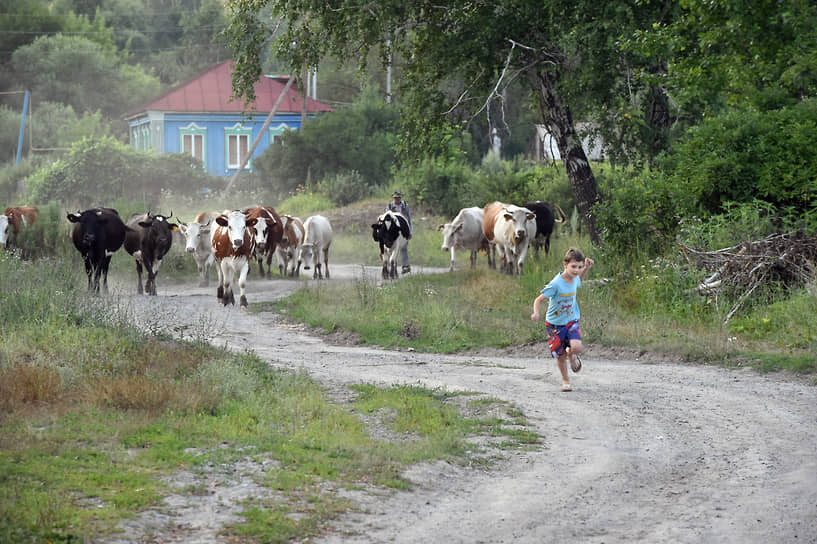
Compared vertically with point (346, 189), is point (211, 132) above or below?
above

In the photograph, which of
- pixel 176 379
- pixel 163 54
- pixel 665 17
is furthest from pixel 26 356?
pixel 163 54

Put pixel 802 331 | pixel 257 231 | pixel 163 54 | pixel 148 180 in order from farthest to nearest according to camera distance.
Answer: pixel 163 54
pixel 148 180
pixel 257 231
pixel 802 331

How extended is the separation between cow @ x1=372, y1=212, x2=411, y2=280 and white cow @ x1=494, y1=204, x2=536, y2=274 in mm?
2428

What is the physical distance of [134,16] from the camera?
87.3 meters

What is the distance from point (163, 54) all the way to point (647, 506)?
274 feet

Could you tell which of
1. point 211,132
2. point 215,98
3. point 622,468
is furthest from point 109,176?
point 622,468

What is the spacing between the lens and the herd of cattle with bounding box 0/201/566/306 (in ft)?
69.4

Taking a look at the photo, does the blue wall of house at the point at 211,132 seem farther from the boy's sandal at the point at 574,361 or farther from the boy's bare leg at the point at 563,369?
the boy's sandal at the point at 574,361

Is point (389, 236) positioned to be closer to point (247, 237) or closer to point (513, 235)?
point (513, 235)

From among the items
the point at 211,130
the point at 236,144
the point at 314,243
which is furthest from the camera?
the point at 236,144

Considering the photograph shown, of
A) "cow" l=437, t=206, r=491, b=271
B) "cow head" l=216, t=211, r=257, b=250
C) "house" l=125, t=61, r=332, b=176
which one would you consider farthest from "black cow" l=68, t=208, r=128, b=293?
"house" l=125, t=61, r=332, b=176

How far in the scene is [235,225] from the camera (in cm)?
2077

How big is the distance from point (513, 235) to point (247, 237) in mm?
6281

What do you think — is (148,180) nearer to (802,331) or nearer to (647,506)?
(802,331)
